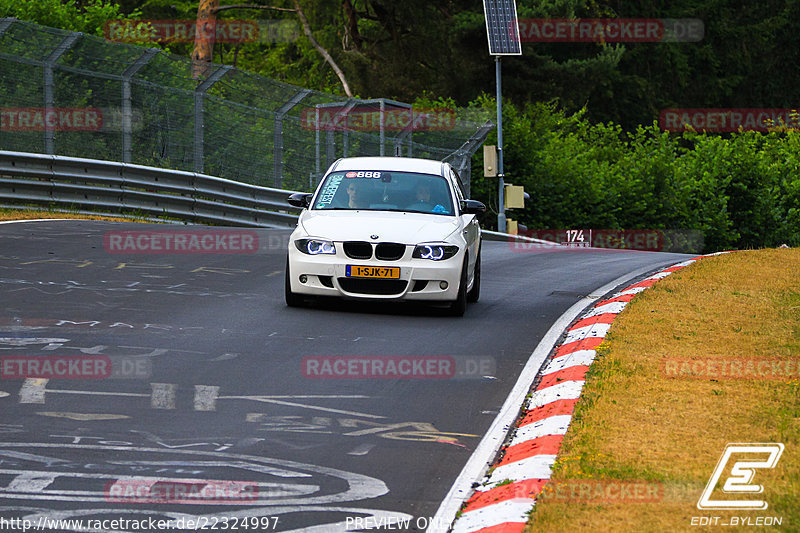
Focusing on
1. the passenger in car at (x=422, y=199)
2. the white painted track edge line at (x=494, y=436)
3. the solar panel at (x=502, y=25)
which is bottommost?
the white painted track edge line at (x=494, y=436)

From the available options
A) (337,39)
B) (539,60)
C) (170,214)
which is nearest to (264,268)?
(170,214)

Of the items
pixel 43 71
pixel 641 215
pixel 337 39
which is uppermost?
pixel 337 39

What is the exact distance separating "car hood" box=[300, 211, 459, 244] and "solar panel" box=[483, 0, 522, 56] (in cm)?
2502

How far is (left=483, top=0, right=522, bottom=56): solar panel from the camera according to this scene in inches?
1464

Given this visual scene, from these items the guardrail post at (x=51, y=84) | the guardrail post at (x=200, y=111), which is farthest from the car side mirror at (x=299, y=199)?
the guardrail post at (x=200, y=111)

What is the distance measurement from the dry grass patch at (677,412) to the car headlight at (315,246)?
299 cm

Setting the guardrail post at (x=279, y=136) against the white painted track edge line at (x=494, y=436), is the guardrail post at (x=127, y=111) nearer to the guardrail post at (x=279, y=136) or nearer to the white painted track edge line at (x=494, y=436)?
the guardrail post at (x=279, y=136)

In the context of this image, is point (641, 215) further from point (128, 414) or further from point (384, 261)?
point (128, 414)

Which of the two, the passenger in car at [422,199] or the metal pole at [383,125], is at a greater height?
the metal pole at [383,125]

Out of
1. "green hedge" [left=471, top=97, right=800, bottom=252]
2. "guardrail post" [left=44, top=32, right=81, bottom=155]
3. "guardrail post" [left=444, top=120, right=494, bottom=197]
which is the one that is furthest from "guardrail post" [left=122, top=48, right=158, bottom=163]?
"green hedge" [left=471, top=97, right=800, bottom=252]

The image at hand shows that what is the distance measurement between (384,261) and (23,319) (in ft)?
11.4

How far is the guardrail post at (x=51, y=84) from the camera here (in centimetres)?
2244

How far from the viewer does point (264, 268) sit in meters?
16.0

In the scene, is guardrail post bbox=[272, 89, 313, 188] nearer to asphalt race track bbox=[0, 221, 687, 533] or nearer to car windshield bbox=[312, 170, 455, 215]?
asphalt race track bbox=[0, 221, 687, 533]
